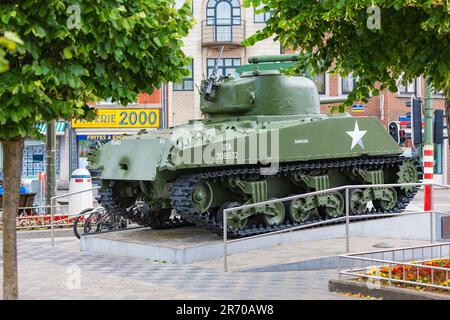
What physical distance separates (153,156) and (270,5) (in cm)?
539

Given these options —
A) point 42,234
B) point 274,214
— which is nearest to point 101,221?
point 42,234

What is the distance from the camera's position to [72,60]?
7480mm

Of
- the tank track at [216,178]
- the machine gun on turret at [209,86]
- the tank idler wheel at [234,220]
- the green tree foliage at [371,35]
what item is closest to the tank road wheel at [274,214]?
the tank track at [216,178]

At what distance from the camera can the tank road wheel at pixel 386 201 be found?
17047 millimetres

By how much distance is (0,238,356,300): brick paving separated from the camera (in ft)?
31.8

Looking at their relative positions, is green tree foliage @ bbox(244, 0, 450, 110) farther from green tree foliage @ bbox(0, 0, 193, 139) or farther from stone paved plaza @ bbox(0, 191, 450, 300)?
stone paved plaza @ bbox(0, 191, 450, 300)

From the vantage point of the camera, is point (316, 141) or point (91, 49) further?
point (316, 141)

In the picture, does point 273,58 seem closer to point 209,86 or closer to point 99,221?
point 209,86

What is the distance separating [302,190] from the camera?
16.3 meters

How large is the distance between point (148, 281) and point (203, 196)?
11.5 feet

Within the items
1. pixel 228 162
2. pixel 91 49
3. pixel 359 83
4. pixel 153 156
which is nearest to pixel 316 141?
pixel 228 162

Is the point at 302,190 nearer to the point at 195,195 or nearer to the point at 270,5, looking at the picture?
the point at 195,195

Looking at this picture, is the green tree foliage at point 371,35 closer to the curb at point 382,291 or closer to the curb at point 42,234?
the curb at point 382,291

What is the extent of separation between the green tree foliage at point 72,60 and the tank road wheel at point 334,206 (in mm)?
8117
